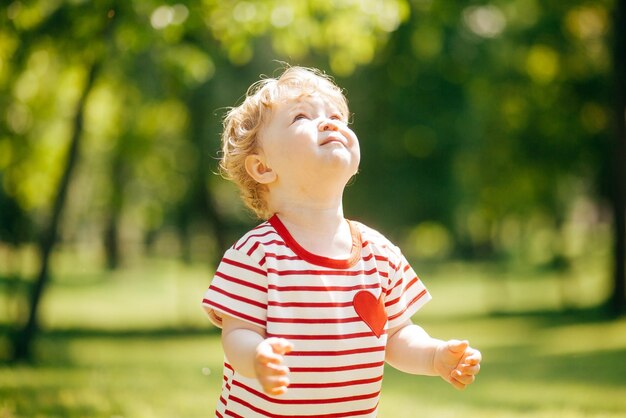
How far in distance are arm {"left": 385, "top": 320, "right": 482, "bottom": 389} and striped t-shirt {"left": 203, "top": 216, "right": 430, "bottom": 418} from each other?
0.18 metres

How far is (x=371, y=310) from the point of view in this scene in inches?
127

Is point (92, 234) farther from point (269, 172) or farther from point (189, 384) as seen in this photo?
point (269, 172)

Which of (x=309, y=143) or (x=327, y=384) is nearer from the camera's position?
(x=327, y=384)

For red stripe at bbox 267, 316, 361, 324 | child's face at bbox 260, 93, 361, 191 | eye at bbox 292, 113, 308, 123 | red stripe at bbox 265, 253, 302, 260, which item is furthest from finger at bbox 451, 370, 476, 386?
eye at bbox 292, 113, 308, 123

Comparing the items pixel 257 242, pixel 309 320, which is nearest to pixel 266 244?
pixel 257 242

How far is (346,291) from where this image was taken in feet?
10.5

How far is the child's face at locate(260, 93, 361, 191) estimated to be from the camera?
→ 325 centimetres

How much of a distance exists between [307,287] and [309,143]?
0.52m

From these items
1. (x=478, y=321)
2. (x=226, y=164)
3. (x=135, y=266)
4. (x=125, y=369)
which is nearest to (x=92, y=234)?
(x=135, y=266)

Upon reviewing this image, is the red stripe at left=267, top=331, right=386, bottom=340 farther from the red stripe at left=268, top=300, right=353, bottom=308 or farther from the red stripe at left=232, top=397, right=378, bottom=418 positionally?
the red stripe at left=232, top=397, right=378, bottom=418

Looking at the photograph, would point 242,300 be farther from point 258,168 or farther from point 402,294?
point 402,294

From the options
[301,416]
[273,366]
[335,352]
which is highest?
[335,352]

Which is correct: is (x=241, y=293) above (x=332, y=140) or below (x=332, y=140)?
below

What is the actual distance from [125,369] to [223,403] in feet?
28.2
